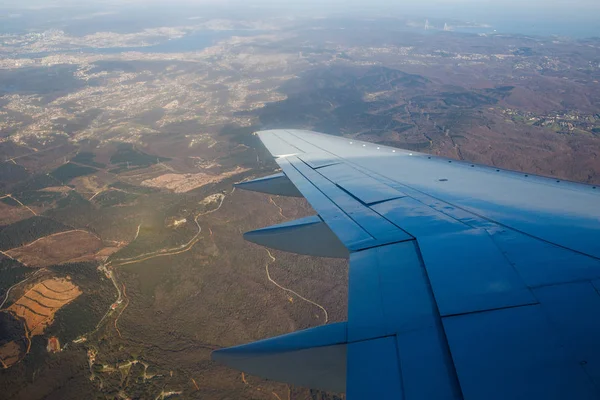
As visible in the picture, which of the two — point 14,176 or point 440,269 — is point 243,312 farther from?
point 14,176

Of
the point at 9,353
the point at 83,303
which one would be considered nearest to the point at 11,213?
the point at 83,303

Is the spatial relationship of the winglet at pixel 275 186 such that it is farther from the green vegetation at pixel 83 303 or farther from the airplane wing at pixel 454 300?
the green vegetation at pixel 83 303

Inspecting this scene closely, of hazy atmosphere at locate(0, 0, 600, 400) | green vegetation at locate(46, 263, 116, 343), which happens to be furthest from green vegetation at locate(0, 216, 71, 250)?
green vegetation at locate(46, 263, 116, 343)

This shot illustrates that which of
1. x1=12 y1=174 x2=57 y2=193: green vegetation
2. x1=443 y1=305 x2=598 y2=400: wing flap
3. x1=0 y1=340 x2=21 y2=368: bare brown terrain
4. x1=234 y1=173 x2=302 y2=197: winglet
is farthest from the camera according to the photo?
x1=12 y1=174 x2=57 y2=193: green vegetation

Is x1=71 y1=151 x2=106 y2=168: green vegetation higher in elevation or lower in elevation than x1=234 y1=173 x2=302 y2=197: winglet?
lower

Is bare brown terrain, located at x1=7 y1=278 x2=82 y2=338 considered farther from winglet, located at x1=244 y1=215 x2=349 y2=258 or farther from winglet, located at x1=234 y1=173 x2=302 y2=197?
winglet, located at x1=244 y1=215 x2=349 y2=258

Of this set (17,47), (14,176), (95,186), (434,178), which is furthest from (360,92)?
(17,47)
